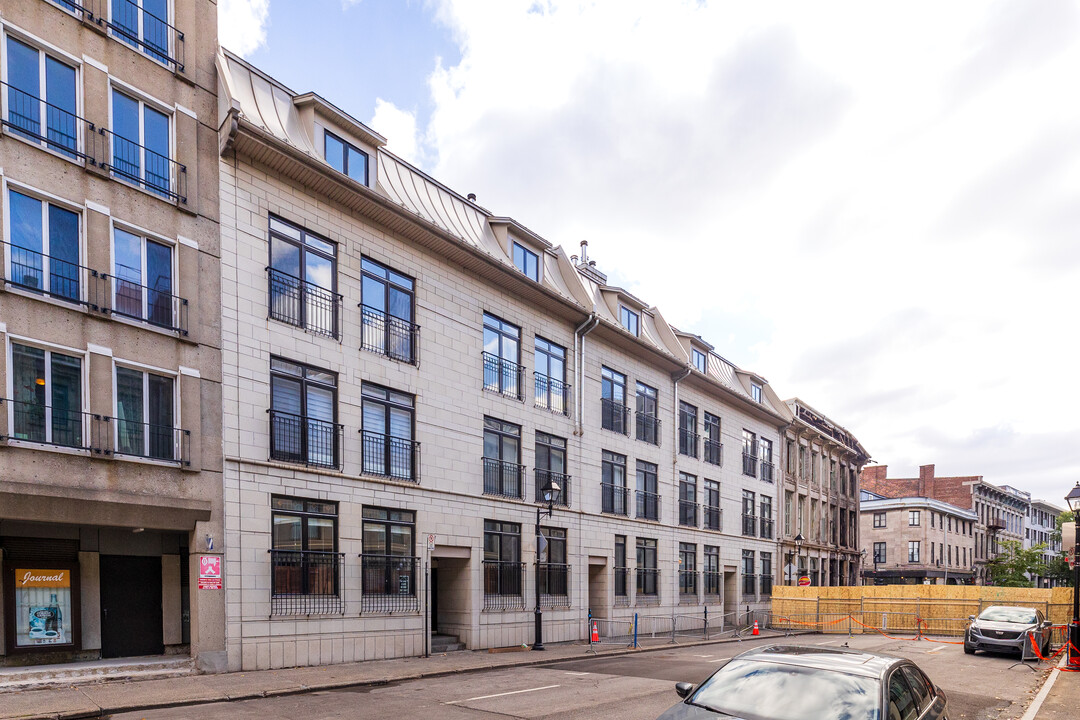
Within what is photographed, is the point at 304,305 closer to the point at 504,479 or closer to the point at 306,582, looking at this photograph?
the point at 306,582

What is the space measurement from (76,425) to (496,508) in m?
12.3

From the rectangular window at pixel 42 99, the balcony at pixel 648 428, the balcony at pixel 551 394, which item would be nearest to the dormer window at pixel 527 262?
the balcony at pixel 551 394

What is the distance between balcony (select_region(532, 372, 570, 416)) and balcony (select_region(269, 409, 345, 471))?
8.69m

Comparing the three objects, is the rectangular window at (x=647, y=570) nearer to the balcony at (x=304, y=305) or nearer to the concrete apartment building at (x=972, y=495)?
the balcony at (x=304, y=305)

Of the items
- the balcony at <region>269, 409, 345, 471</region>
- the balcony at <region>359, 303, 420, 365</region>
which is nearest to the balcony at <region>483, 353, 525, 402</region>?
the balcony at <region>359, 303, 420, 365</region>

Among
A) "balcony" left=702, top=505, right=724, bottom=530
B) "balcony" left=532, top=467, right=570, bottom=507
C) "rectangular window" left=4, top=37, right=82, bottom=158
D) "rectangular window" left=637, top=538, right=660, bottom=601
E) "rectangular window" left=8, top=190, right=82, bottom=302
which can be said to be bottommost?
"rectangular window" left=637, top=538, right=660, bottom=601

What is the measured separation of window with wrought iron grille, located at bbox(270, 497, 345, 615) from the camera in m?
17.9

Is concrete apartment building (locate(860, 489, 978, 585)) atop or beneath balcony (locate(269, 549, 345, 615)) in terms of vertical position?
beneath

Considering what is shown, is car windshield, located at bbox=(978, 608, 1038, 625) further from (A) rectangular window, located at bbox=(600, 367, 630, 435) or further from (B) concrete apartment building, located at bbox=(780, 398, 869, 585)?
(B) concrete apartment building, located at bbox=(780, 398, 869, 585)

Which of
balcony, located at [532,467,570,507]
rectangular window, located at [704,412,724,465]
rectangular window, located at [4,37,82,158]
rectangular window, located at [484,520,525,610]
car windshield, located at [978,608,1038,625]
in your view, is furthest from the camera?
rectangular window, located at [704,412,724,465]

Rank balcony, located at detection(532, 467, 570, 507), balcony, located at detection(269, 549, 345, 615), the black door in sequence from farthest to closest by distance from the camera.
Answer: balcony, located at detection(532, 467, 570, 507)
balcony, located at detection(269, 549, 345, 615)
the black door

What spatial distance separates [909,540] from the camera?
→ 242 feet

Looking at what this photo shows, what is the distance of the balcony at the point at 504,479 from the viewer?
2458cm

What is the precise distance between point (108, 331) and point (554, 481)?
50.7 feet
